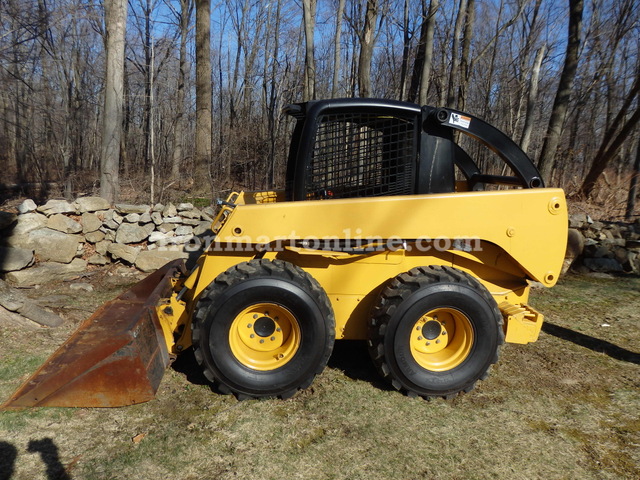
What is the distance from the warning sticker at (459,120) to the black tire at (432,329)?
3.53 ft

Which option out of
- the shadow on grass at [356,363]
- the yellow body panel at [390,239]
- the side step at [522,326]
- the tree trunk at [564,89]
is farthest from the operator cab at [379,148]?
the tree trunk at [564,89]

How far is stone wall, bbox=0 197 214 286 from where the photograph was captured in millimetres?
5949

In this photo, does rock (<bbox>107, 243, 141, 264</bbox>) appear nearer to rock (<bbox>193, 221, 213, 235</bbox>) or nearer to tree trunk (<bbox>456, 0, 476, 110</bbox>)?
rock (<bbox>193, 221, 213, 235</bbox>)

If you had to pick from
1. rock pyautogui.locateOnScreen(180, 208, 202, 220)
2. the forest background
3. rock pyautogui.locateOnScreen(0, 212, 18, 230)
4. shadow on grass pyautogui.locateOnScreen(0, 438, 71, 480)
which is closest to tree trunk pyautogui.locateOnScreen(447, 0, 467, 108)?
the forest background

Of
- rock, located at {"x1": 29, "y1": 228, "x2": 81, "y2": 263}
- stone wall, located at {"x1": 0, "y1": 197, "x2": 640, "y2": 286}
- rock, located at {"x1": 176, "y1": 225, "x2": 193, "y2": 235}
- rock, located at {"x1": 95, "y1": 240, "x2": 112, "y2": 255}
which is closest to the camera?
stone wall, located at {"x1": 0, "y1": 197, "x2": 640, "y2": 286}

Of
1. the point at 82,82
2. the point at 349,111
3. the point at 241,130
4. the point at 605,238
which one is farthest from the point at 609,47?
the point at 82,82

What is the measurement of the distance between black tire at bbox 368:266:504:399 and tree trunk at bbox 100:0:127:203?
651cm

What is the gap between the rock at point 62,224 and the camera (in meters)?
6.39

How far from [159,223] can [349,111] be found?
16.0 ft

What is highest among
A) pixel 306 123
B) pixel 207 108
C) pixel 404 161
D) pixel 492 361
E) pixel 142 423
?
pixel 207 108

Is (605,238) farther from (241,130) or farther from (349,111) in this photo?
(241,130)

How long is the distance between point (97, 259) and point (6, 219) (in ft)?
4.20

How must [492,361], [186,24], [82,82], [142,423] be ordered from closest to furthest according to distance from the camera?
[142,423] → [492,361] → [186,24] → [82,82]

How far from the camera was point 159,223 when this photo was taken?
7.08 meters
